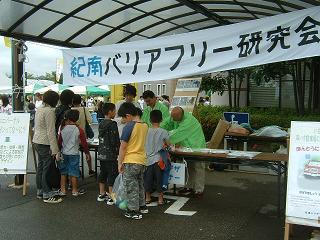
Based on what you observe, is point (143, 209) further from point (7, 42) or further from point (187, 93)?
point (7, 42)

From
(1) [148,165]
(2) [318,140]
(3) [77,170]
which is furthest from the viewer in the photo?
(3) [77,170]

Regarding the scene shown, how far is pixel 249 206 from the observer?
6.30m

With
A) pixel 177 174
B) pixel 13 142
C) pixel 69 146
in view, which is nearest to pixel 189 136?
pixel 177 174

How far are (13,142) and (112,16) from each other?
3383mm

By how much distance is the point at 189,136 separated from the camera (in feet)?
22.3

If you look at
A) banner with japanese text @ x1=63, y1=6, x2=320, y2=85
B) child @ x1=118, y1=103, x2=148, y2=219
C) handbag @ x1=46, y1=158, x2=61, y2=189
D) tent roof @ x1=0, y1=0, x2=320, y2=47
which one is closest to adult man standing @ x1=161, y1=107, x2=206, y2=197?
banner with japanese text @ x1=63, y1=6, x2=320, y2=85

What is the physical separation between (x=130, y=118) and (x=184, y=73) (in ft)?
4.56

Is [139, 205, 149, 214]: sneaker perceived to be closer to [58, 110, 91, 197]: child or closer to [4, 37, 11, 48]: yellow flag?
[58, 110, 91, 197]: child

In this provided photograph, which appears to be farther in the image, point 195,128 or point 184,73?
point 195,128

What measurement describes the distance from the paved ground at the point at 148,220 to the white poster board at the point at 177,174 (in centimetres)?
40

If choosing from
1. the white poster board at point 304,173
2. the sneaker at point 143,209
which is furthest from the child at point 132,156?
the white poster board at point 304,173

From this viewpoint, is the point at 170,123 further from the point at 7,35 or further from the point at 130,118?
the point at 7,35

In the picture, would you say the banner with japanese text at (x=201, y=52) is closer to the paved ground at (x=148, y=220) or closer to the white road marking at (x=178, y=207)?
the white road marking at (x=178, y=207)

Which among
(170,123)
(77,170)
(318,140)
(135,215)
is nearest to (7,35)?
(77,170)
